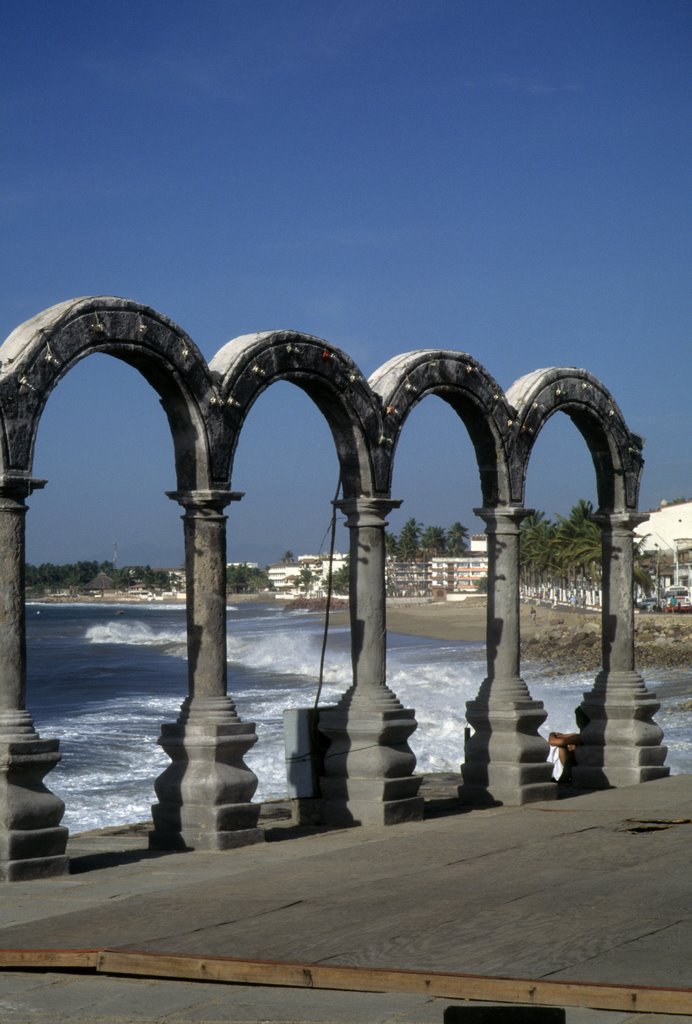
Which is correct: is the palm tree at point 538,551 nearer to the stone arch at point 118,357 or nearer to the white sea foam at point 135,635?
the white sea foam at point 135,635

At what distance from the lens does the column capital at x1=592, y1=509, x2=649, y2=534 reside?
1405cm

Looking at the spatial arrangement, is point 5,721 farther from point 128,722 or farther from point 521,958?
point 128,722

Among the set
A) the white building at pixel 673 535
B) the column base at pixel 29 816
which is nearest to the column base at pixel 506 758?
the column base at pixel 29 816

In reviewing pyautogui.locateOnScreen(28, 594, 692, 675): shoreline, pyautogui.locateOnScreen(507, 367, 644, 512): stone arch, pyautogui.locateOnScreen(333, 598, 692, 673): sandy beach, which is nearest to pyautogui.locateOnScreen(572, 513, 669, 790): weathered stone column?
pyautogui.locateOnScreen(507, 367, 644, 512): stone arch

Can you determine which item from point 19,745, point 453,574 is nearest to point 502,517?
point 19,745

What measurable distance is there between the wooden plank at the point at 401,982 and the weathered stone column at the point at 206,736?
3506 millimetres

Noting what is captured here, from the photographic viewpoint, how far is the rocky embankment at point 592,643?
5475 cm

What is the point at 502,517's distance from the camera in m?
12.6

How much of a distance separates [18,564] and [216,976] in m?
3.53

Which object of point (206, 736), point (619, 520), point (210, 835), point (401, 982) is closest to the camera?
point (401, 982)

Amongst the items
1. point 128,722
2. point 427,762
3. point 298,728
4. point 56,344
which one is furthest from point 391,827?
point 128,722

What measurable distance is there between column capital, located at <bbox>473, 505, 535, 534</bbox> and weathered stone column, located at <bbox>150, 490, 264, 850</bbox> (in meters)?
3.02

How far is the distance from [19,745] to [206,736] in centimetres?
158

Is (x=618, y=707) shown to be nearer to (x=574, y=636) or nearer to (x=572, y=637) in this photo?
(x=574, y=636)
